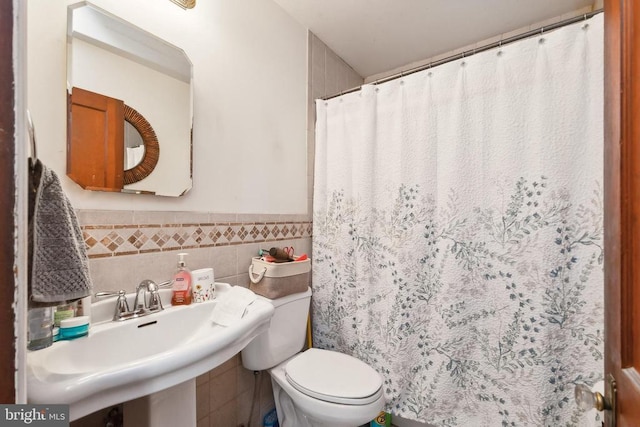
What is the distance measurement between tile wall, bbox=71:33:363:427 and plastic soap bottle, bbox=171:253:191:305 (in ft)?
0.23

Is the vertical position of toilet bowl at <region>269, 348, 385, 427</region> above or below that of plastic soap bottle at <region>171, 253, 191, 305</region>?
below

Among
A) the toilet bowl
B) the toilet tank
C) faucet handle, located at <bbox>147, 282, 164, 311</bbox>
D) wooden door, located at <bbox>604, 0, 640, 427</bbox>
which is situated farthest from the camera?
the toilet tank

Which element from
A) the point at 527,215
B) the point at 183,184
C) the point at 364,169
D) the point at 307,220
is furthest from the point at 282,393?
the point at 527,215

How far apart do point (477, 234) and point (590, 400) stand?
85cm

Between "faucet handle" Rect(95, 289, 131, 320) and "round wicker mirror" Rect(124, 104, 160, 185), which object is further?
"round wicker mirror" Rect(124, 104, 160, 185)

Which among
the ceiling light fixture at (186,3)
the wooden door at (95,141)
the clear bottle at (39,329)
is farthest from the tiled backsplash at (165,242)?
the ceiling light fixture at (186,3)

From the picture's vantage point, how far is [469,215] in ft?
4.28

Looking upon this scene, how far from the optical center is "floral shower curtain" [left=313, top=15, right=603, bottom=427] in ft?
3.64

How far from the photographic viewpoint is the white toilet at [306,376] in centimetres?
111

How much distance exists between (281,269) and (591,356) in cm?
129

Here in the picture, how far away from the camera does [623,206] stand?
0.44m

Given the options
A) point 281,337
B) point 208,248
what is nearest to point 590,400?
point 281,337

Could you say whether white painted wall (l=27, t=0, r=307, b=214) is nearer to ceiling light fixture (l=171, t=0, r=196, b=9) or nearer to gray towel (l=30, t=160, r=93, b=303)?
ceiling light fixture (l=171, t=0, r=196, b=9)

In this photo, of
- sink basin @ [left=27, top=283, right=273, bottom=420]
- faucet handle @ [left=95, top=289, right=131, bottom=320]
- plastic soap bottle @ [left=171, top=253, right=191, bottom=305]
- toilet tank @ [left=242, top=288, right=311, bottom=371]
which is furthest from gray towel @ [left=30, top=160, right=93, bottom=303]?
toilet tank @ [left=242, top=288, right=311, bottom=371]
